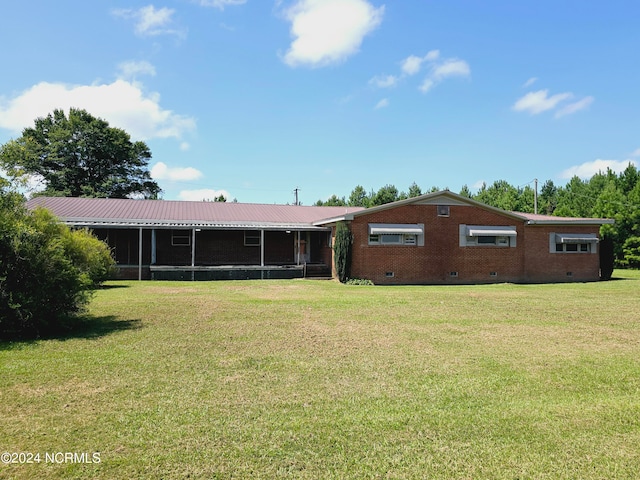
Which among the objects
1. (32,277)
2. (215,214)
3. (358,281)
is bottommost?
(358,281)

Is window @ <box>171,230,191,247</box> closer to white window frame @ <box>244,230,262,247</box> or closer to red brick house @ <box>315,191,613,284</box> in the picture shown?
white window frame @ <box>244,230,262,247</box>

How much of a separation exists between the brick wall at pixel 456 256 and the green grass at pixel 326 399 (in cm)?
1097

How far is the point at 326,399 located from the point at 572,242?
22.0 m

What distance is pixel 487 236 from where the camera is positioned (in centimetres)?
2131

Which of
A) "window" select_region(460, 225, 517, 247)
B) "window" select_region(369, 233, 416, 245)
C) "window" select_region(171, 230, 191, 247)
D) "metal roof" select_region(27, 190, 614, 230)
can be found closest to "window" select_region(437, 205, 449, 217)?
"metal roof" select_region(27, 190, 614, 230)

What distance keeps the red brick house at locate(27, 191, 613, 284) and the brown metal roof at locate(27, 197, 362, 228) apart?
6cm

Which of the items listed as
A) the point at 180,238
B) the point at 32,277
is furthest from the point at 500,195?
the point at 32,277

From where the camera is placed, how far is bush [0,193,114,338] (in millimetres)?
7252

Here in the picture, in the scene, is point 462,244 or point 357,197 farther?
point 357,197

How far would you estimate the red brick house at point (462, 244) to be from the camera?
786 inches

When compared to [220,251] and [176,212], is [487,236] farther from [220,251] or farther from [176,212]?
[176,212]

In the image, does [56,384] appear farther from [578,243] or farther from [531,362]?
[578,243]

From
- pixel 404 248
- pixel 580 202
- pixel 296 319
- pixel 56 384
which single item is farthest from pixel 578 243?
pixel 580 202

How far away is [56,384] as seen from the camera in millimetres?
4961
